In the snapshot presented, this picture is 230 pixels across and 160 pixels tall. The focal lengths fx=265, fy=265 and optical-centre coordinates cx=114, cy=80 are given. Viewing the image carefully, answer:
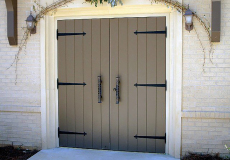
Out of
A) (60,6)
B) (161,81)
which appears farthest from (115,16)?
(161,81)

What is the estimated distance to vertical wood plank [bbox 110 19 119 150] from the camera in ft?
13.9

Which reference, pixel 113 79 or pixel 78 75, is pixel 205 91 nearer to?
pixel 113 79

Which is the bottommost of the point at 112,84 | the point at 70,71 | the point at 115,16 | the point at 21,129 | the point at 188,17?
the point at 21,129

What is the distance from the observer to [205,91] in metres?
3.92

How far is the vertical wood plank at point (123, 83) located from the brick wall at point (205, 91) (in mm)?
903

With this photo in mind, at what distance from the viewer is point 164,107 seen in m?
4.16

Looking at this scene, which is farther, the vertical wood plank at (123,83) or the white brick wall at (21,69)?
the white brick wall at (21,69)

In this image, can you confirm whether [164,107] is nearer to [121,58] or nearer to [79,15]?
[121,58]

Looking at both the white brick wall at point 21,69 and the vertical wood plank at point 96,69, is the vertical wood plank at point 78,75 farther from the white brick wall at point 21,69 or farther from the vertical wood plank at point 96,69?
the white brick wall at point 21,69

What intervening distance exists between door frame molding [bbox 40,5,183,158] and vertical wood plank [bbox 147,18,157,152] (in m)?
0.19

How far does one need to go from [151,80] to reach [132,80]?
11.8 inches

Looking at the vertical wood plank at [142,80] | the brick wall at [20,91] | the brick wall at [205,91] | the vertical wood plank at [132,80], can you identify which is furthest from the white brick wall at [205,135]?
the brick wall at [20,91]

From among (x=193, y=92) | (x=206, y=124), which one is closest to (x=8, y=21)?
(x=193, y=92)

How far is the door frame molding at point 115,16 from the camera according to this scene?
3.95 meters
